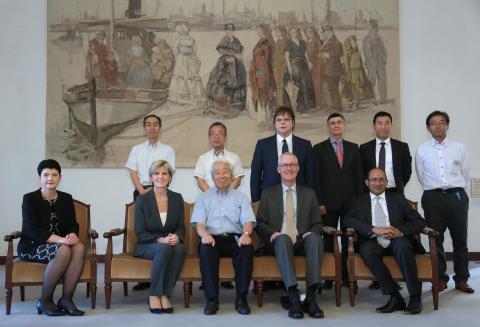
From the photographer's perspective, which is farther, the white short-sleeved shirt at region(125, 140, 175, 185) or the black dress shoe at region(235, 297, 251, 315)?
the white short-sleeved shirt at region(125, 140, 175, 185)

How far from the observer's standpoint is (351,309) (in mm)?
4230

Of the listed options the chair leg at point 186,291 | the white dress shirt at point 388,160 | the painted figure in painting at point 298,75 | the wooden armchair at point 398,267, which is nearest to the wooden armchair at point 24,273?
the chair leg at point 186,291

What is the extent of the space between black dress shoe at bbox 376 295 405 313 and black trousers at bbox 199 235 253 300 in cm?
111

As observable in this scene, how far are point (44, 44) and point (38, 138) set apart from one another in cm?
131

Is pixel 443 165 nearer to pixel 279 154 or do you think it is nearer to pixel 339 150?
pixel 339 150

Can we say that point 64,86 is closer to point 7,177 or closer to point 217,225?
point 7,177

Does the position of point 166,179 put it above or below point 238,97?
below

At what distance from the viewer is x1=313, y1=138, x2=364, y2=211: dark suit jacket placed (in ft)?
16.2

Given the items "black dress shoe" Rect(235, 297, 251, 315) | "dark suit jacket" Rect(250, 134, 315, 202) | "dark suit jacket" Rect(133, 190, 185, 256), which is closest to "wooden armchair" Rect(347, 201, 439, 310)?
"dark suit jacket" Rect(250, 134, 315, 202)

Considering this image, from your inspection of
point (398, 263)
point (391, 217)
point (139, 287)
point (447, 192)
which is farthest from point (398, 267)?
point (139, 287)

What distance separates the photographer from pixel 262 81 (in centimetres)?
693

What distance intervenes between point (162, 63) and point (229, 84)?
962 mm

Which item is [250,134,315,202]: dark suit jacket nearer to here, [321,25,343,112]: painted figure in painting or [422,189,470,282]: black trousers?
[422,189,470,282]: black trousers

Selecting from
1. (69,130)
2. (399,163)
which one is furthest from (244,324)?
(69,130)
